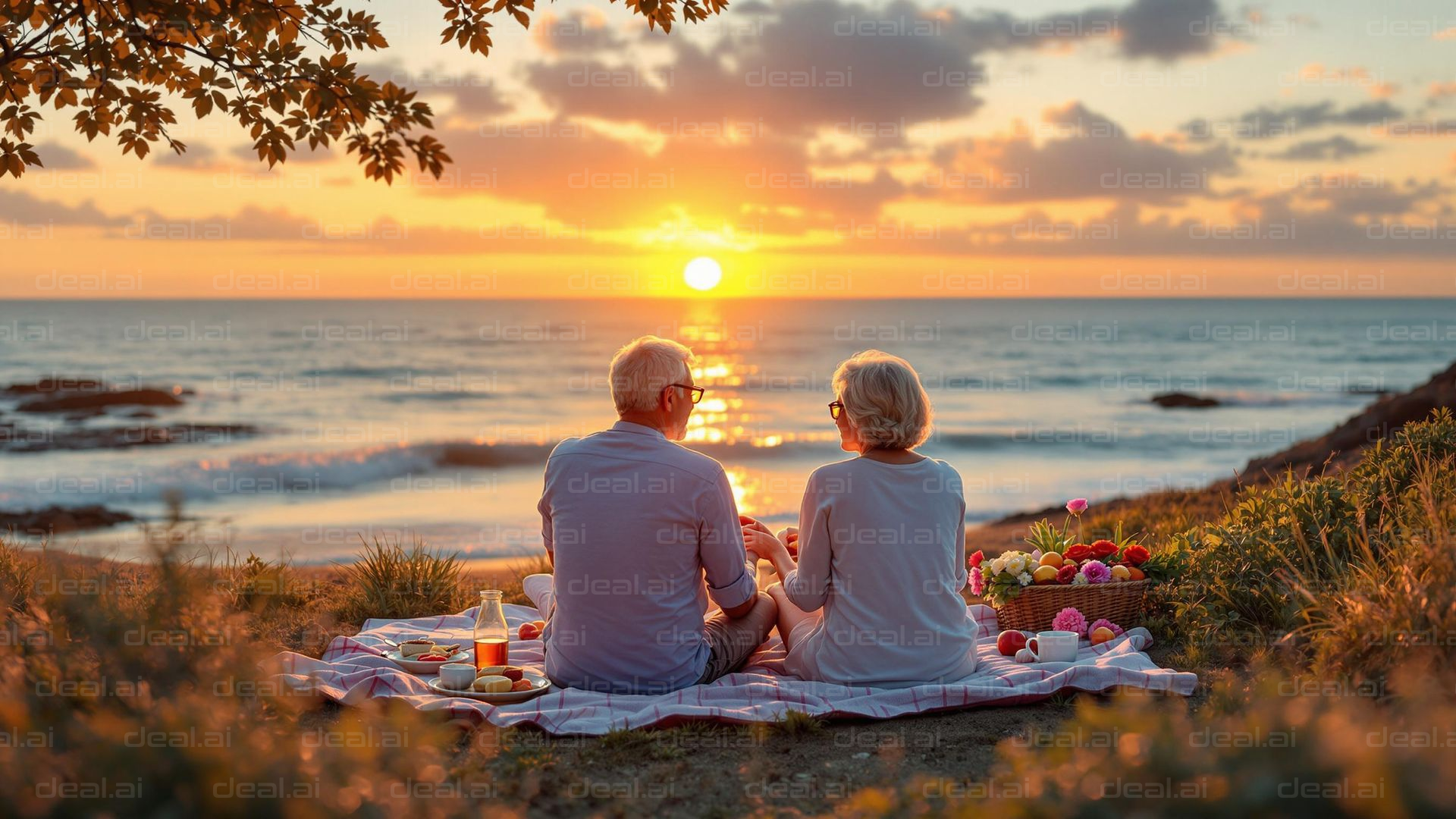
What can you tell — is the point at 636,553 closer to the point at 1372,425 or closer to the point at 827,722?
the point at 827,722

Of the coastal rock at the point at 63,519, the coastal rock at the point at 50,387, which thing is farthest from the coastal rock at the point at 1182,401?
the coastal rock at the point at 50,387

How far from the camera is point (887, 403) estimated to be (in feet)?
14.1

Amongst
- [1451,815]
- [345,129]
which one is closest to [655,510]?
[345,129]

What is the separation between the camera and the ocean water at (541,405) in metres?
17.2

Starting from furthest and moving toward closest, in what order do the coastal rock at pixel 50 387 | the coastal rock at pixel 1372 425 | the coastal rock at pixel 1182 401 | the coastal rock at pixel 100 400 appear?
the coastal rock at pixel 1182 401
the coastal rock at pixel 50 387
the coastal rock at pixel 100 400
the coastal rock at pixel 1372 425

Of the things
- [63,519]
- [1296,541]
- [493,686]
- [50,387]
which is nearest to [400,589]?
[493,686]

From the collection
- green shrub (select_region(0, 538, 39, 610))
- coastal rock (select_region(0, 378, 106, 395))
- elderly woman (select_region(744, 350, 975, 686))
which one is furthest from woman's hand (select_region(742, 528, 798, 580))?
coastal rock (select_region(0, 378, 106, 395))

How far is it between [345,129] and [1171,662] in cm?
473

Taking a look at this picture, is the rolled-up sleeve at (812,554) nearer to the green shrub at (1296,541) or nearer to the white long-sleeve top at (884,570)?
the white long-sleeve top at (884,570)

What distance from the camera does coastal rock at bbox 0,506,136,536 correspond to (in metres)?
14.8

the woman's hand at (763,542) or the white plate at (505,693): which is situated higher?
the woman's hand at (763,542)

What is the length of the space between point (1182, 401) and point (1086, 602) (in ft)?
100

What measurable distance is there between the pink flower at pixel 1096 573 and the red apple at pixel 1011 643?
55cm

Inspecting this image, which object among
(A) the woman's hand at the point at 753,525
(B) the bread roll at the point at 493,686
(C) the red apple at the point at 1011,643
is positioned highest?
(A) the woman's hand at the point at 753,525
